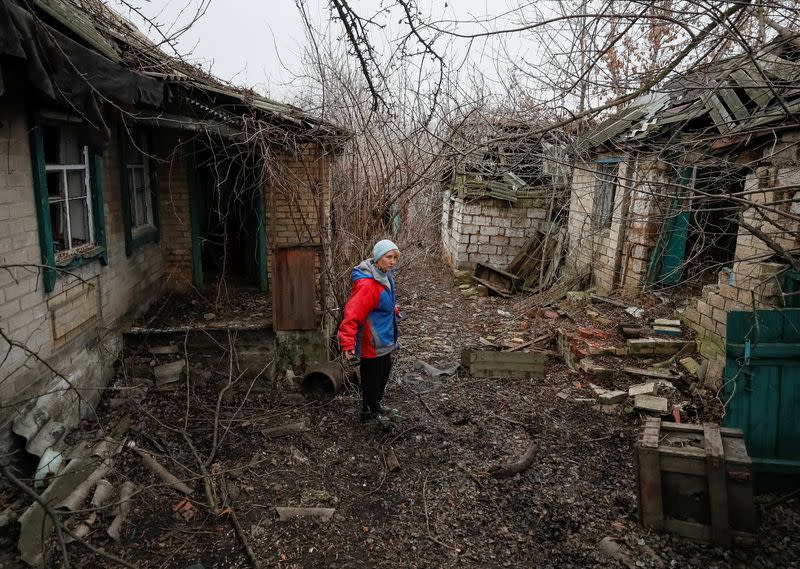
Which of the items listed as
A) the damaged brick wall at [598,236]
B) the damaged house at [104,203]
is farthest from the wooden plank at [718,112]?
the damaged house at [104,203]

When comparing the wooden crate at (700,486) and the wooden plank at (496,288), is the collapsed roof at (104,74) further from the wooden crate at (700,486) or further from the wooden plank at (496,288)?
the wooden plank at (496,288)

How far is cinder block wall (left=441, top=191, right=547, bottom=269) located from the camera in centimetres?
1278

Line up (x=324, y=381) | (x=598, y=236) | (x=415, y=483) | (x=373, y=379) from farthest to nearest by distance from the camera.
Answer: (x=598, y=236) → (x=324, y=381) → (x=373, y=379) → (x=415, y=483)

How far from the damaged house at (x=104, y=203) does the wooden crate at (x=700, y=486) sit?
144 inches

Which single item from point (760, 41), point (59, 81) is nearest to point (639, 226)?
point (760, 41)

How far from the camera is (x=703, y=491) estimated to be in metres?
3.64

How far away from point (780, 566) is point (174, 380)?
5.63 metres

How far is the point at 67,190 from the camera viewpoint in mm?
5039

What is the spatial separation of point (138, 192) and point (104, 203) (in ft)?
4.30

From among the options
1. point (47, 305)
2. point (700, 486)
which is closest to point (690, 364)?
point (700, 486)

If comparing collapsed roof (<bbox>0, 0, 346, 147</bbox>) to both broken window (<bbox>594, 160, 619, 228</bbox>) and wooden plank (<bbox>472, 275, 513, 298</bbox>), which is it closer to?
broken window (<bbox>594, 160, 619, 228</bbox>)

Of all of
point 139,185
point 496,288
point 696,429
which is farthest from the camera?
point 496,288

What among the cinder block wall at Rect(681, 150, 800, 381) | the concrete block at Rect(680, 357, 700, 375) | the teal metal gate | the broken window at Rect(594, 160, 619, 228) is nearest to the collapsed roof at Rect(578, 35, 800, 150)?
the cinder block wall at Rect(681, 150, 800, 381)

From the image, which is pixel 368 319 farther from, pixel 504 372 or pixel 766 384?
pixel 766 384
